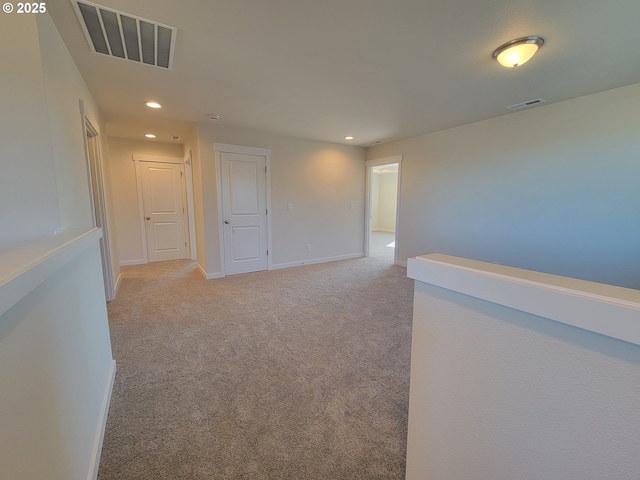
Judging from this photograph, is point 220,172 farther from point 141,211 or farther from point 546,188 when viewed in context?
point 546,188

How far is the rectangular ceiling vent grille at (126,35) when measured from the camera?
1.63m

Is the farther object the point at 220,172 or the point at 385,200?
the point at 385,200

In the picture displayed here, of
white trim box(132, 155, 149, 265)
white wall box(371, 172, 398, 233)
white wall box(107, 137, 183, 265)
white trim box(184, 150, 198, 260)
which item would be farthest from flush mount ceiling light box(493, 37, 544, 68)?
white wall box(371, 172, 398, 233)

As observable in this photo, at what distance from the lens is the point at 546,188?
3143mm

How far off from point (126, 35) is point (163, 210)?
408 centimetres

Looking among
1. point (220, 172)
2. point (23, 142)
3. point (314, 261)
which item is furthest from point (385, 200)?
point (23, 142)

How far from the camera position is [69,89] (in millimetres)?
2059

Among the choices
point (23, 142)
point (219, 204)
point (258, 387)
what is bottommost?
point (258, 387)

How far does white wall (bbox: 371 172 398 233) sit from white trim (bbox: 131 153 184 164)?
23.1 ft

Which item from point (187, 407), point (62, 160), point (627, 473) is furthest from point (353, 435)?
point (62, 160)

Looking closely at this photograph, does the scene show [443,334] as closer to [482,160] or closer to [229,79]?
[229,79]

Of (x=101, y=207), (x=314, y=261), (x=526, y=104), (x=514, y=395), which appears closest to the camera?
(x=514, y=395)

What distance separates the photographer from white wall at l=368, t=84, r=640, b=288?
267 centimetres

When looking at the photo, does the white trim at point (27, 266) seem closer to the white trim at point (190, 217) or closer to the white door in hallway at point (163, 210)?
the white trim at point (190, 217)
